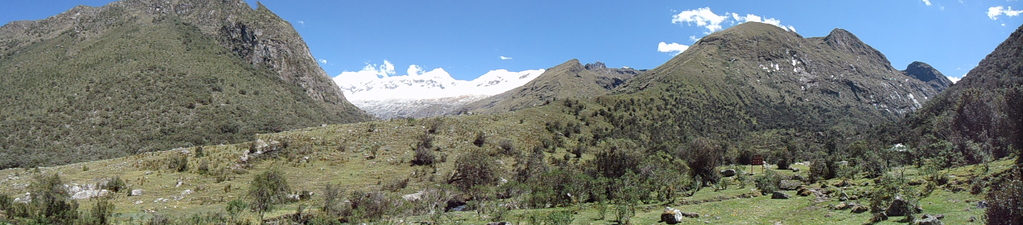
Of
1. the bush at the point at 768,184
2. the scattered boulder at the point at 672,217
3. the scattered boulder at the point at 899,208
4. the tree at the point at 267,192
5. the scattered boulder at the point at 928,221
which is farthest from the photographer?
the bush at the point at 768,184

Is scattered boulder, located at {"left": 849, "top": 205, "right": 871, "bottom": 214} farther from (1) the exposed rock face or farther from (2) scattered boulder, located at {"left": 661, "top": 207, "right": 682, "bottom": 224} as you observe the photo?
(1) the exposed rock face

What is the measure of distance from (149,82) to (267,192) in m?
87.3

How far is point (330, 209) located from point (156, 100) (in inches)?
3271

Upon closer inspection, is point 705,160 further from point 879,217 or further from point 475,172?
point 879,217

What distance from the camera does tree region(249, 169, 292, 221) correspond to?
23734 mm

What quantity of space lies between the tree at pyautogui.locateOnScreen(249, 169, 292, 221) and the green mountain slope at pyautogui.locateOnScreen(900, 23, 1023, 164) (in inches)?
1616

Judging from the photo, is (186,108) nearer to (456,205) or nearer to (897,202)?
(456,205)

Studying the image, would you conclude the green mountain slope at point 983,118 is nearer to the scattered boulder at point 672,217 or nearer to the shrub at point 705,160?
the shrub at point 705,160

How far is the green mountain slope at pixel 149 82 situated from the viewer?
→ 70.8m

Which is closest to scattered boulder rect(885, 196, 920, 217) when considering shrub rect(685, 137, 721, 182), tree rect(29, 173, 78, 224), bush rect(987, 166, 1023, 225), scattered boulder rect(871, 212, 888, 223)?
scattered boulder rect(871, 212, 888, 223)

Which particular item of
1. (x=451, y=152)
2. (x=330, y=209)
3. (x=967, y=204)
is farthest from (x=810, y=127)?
(x=330, y=209)

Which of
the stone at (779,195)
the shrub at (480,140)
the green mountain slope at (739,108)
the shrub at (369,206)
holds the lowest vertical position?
the shrub at (369,206)

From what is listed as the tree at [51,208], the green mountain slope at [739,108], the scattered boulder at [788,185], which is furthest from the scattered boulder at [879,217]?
the green mountain slope at [739,108]

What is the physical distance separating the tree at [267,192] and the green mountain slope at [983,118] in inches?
1616
